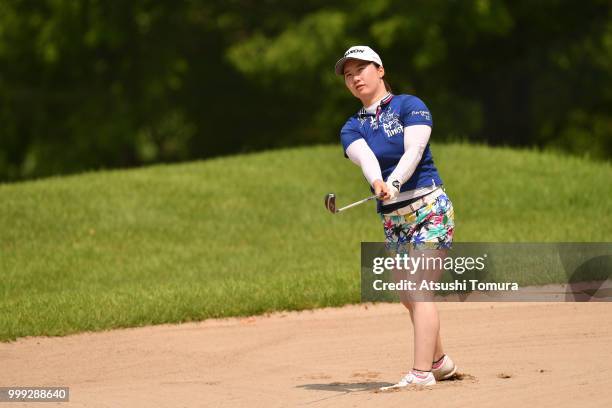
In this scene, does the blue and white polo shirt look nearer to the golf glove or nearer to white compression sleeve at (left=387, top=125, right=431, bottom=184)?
white compression sleeve at (left=387, top=125, right=431, bottom=184)

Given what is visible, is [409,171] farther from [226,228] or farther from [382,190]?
[226,228]

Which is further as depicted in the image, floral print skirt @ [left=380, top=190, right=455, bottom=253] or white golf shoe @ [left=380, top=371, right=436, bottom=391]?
white golf shoe @ [left=380, top=371, right=436, bottom=391]

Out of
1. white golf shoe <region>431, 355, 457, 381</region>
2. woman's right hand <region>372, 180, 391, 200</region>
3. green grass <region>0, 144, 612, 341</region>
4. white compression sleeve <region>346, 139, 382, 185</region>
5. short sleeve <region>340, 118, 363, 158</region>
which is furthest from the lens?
green grass <region>0, 144, 612, 341</region>

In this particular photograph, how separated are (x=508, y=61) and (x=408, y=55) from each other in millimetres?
3263

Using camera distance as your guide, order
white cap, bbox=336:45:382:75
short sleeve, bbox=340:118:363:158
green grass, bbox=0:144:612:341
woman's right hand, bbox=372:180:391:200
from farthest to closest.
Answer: green grass, bbox=0:144:612:341 → short sleeve, bbox=340:118:363:158 → white cap, bbox=336:45:382:75 → woman's right hand, bbox=372:180:391:200

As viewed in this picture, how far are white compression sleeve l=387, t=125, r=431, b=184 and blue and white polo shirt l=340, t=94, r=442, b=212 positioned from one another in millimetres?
52

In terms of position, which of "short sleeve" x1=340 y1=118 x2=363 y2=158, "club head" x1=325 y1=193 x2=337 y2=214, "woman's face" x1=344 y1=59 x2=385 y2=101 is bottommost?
"club head" x1=325 y1=193 x2=337 y2=214

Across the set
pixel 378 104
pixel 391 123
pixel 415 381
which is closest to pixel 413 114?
pixel 391 123

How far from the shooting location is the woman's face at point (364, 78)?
787 centimetres

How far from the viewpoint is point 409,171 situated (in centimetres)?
763

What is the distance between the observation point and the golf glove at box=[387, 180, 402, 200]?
24.6ft

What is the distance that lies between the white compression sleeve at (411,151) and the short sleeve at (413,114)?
4 cm

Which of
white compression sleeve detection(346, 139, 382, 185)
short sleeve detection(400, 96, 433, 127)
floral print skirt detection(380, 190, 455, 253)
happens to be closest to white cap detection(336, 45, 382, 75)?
short sleeve detection(400, 96, 433, 127)

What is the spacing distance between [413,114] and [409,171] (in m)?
0.36
